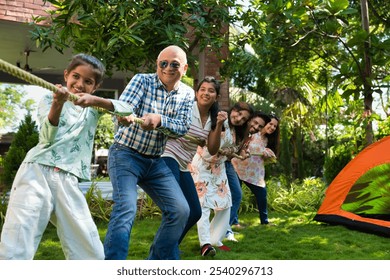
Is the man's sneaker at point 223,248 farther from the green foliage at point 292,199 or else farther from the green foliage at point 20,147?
the green foliage at point 292,199

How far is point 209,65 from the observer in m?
8.81

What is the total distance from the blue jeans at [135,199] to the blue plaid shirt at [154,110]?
2.6 inches

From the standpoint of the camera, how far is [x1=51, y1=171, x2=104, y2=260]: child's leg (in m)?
2.44

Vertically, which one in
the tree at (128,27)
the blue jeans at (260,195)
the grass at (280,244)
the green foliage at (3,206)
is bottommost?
the grass at (280,244)

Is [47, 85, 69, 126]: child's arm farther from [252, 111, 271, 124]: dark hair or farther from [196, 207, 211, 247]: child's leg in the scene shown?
[252, 111, 271, 124]: dark hair

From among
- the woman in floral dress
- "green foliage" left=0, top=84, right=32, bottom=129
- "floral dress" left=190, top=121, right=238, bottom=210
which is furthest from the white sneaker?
"green foliage" left=0, top=84, right=32, bottom=129

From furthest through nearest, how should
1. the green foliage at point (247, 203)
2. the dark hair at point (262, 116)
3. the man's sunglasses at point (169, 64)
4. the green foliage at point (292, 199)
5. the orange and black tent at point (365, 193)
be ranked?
the green foliage at point (292, 199) → the green foliage at point (247, 203) → the dark hair at point (262, 116) → the orange and black tent at point (365, 193) → the man's sunglasses at point (169, 64)

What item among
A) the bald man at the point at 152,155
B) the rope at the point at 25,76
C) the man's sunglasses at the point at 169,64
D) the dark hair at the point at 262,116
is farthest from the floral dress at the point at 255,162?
the rope at the point at 25,76

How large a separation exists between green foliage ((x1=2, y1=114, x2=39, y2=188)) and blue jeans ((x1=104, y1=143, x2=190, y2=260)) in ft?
11.0

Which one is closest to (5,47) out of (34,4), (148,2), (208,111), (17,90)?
(34,4)

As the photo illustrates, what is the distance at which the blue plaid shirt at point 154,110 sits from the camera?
118 inches

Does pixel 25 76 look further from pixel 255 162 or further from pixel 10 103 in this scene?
pixel 10 103

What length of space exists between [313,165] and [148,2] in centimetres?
1130
